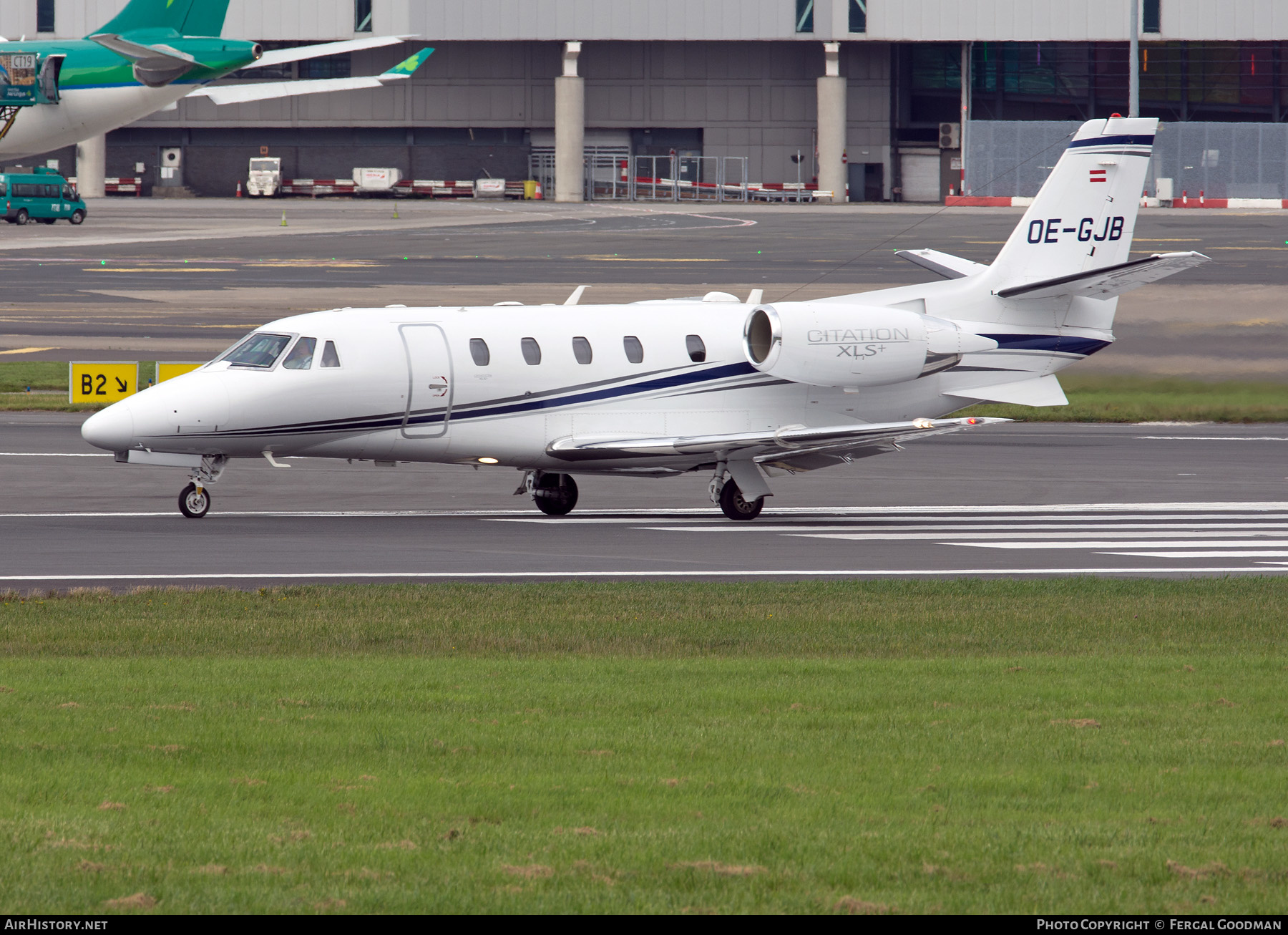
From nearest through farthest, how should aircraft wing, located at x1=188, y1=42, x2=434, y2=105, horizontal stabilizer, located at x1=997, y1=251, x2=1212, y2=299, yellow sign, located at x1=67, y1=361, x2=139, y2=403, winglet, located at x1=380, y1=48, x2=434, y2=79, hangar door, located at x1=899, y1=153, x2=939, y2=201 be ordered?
horizontal stabilizer, located at x1=997, y1=251, x2=1212, y2=299 < yellow sign, located at x1=67, y1=361, x2=139, y2=403 < aircraft wing, located at x1=188, y1=42, x2=434, y2=105 < winglet, located at x1=380, y1=48, x2=434, y2=79 < hangar door, located at x1=899, y1=153, x2=939, y2=201

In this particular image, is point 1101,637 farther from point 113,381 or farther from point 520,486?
point 113,381

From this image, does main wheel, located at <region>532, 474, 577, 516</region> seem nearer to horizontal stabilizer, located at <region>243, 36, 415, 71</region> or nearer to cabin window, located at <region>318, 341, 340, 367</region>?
cabin window, located at <region>318, 341, 340, 367</region>

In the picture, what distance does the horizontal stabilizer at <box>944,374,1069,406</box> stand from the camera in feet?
94.1

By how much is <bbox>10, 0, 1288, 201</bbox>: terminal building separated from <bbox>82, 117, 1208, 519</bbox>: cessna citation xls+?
8315 centimetres

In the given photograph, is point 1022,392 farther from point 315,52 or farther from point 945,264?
point 315,52

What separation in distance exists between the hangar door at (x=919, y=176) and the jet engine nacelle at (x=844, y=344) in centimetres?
9691

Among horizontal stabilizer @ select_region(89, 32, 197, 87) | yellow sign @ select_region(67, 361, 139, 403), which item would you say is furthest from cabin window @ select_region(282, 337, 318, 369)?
horizontal stabilizer @ select_region(89, 32, 197, 87)

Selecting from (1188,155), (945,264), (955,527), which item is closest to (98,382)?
(945,264)

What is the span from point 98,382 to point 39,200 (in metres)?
59.0

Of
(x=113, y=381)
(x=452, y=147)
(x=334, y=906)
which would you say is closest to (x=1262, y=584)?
(x=334, y=906)

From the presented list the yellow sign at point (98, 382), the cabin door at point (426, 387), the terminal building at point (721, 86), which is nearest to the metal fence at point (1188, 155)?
the terminal building at point (721, 86)

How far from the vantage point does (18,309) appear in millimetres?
57906

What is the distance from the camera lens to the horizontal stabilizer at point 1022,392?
28.7m

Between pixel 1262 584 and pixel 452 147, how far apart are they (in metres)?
111
